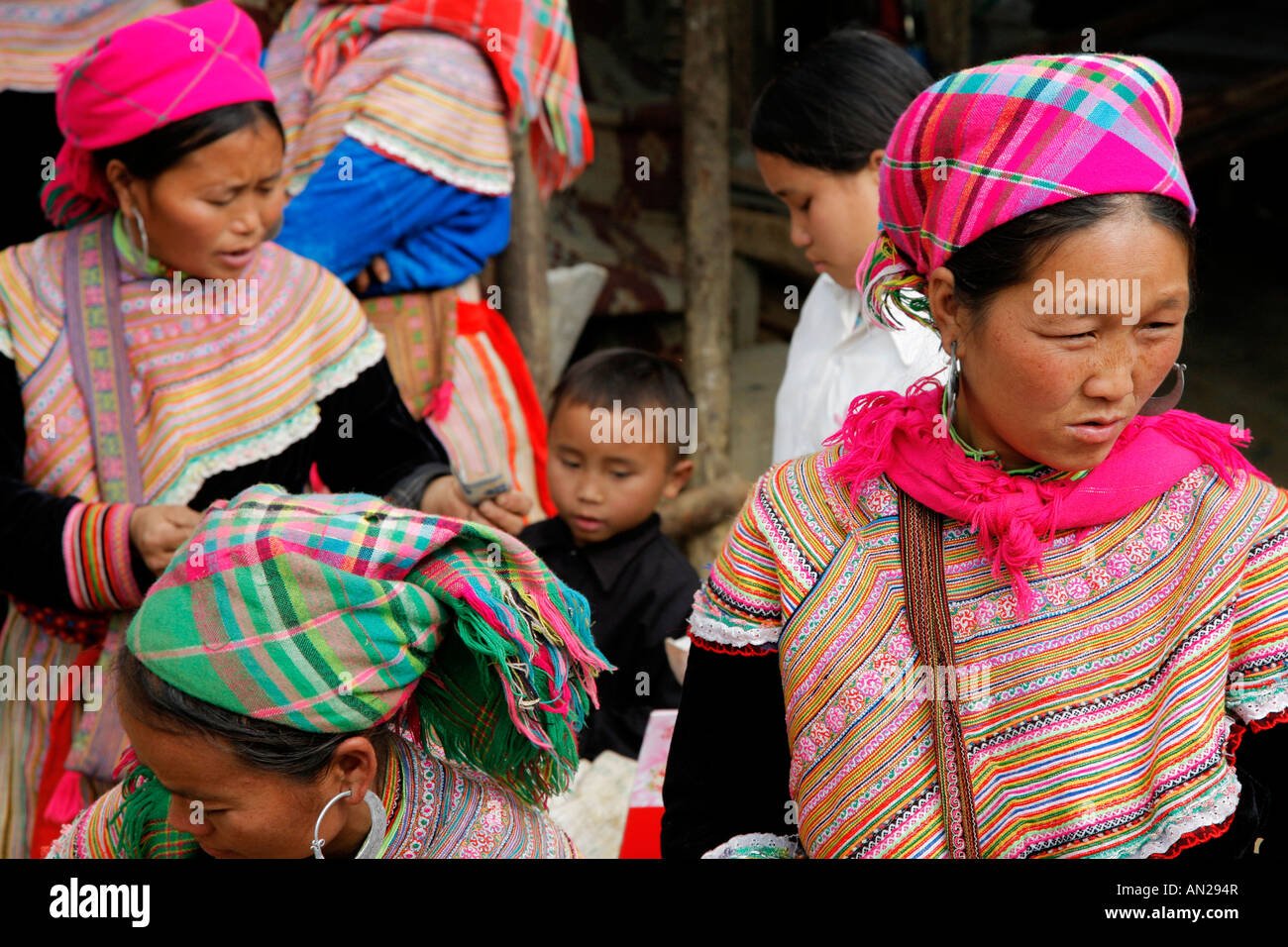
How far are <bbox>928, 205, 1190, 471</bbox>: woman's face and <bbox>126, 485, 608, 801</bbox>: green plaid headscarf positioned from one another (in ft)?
2.11

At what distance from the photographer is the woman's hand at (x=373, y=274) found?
3158mm

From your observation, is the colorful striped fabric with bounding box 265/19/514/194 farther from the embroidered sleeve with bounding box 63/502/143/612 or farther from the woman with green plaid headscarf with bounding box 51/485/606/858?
the woman with green plaid headscarf with bounding box 51/485/606/858

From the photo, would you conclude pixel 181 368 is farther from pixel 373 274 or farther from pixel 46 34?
pixel 46 34

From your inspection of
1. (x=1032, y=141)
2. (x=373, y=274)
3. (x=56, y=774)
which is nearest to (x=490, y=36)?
(x=373, y=274)

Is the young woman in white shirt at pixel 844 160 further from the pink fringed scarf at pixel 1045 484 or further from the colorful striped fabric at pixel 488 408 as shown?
the colorful striped fabric at pixel 488 408

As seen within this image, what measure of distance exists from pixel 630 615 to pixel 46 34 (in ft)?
6.95

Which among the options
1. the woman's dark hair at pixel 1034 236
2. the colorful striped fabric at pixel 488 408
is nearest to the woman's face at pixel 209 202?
the colorful striped fabric at pixel 488 408

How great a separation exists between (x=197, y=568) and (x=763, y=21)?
29.3 feet

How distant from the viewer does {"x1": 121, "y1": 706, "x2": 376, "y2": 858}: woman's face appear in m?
1.58

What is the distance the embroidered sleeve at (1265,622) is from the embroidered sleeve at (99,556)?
1.79 metres

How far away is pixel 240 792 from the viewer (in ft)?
5.22
